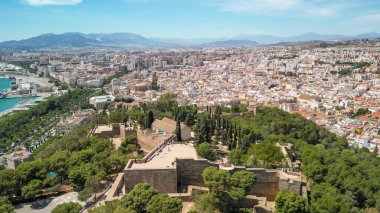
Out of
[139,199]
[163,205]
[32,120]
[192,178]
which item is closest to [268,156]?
[192,178]

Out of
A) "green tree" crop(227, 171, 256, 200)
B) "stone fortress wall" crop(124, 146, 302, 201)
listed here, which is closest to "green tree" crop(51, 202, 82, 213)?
"stone fortress wall" crop(124, 146, 302, 201)

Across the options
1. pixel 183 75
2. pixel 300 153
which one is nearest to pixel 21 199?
pixel 300 153

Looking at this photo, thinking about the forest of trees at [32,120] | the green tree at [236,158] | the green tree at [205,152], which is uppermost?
the green tree at [205,152]

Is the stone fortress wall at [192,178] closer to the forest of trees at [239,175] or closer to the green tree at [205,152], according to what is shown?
the forest of trees at [239,175]

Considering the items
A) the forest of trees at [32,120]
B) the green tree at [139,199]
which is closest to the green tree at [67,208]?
the green tree at [139,199]

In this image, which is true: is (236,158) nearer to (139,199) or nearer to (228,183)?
(228,183)

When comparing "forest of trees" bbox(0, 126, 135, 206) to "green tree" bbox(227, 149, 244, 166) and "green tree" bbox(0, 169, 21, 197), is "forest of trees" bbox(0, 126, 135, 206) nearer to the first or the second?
"green tree" bbox(0, 169, 21, 197)
